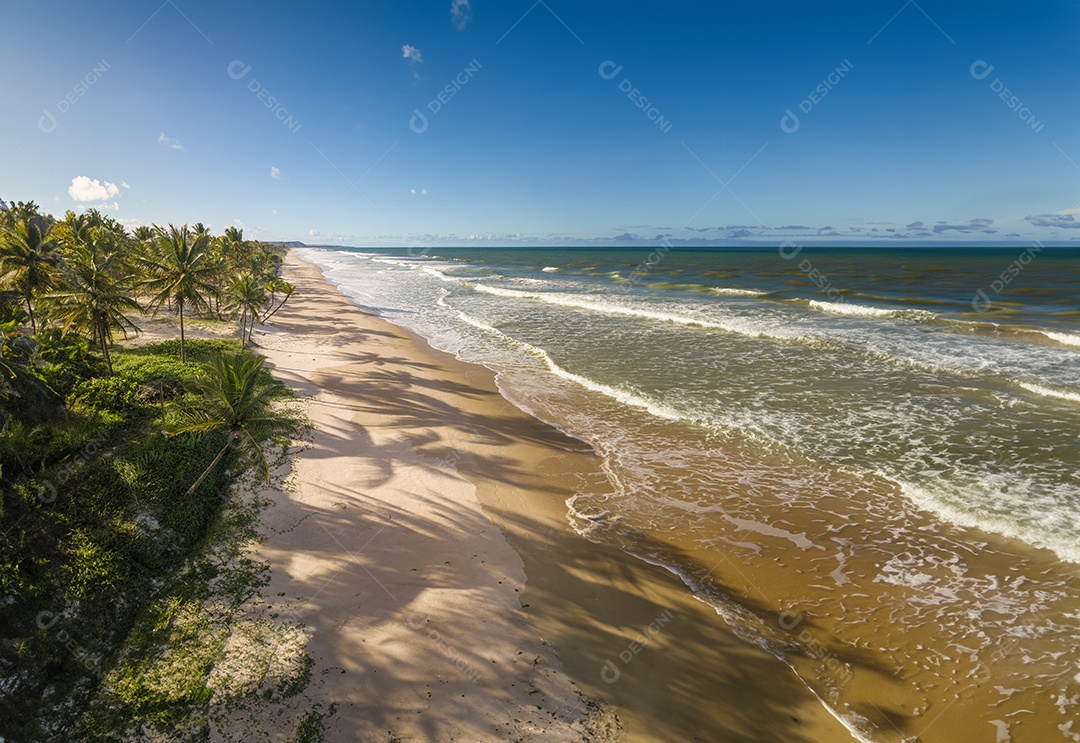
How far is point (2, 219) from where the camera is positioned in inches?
1747

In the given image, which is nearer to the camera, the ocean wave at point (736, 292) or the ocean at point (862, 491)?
the ocean at point (862, 491)

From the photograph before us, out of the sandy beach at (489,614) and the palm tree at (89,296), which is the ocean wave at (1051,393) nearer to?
the sandy beach at (489,614)

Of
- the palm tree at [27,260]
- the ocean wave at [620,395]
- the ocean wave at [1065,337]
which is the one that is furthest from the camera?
the ocean wave at [1065,337]

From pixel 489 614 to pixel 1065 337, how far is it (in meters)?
42.4

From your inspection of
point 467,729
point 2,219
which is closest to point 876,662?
point 467,729

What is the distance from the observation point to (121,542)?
11188mm

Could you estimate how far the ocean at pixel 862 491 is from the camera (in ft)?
30.0

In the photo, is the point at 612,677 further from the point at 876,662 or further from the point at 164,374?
the point at 164,374

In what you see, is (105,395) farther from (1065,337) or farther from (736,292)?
(736,292)

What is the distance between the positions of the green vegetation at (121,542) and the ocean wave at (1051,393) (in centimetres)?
3117

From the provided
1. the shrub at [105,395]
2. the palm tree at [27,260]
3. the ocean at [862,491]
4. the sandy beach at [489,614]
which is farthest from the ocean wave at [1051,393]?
the palm tree at [27,260]

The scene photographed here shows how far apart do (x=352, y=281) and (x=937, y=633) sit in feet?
300

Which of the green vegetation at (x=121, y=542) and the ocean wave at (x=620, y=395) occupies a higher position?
the ocean wave at (x=620, y=395)

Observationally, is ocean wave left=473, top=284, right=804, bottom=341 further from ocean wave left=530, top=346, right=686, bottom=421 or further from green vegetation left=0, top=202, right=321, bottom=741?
green vegetation left=0, top=202, right=321, bottom=741
